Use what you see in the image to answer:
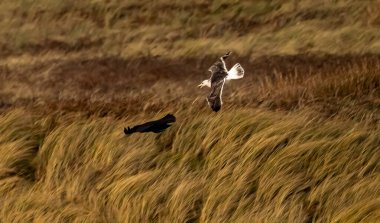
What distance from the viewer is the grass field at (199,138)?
5.51m

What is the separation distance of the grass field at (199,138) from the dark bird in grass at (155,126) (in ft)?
0.24

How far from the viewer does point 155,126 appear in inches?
250

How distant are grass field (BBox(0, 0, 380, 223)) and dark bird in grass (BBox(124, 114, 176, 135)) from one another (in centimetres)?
7

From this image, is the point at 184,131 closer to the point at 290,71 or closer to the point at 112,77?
the point at 290,71

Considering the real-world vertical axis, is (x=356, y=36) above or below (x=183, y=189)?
below

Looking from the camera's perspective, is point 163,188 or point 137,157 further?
point 137,157

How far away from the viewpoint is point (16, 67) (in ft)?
33.8

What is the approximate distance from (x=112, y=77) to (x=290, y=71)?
7.44ft

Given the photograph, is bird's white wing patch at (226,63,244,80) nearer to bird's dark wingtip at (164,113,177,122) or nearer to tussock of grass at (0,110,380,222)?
tussock of grass at (0,110,380,222)

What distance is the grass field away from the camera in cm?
551

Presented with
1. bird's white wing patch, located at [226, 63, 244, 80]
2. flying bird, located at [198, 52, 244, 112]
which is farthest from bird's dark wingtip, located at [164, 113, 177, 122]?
bird's white wing patch, located at [226, 63, 244, 80]

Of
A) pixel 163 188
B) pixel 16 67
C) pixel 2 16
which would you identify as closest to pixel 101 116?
pixel 163 188

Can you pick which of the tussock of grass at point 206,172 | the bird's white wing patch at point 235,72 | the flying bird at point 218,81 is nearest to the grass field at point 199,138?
the tussock of grass at point 206,172

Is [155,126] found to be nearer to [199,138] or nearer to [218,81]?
[199,138]
